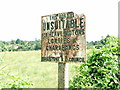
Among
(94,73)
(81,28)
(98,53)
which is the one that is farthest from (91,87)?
(81,28)

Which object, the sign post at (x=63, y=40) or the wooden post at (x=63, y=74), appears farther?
the wooden post at (x=63, y=74)

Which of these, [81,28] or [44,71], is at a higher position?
[81,28]

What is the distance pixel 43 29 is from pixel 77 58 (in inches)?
42.4

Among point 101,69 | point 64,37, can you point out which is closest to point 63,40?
point 64,37

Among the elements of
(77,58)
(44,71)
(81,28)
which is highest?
(81,28)

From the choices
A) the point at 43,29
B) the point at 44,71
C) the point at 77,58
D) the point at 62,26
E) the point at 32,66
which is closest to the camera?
the point at 77,58

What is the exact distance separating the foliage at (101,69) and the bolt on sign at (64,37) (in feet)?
2.41

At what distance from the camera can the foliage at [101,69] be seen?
454 cm

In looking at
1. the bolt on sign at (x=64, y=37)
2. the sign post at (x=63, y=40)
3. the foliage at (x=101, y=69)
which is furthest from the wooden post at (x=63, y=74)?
the foliage at (x=101, y=69)

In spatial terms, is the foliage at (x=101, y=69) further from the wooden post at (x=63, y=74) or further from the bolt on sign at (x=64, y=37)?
the bolt on sign at (x=64, y=37)

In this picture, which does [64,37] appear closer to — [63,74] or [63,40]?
[63,40]

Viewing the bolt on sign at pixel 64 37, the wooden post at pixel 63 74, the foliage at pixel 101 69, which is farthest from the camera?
the foliage at pixel 101 69

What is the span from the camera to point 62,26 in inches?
173

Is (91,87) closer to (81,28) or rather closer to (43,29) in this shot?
(81,28)
